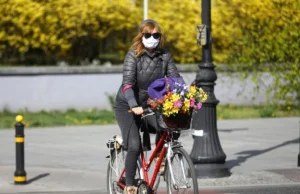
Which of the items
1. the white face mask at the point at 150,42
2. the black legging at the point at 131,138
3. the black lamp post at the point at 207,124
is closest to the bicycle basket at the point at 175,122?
the black legging at the point at 131,138

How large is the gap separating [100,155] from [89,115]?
6809mm

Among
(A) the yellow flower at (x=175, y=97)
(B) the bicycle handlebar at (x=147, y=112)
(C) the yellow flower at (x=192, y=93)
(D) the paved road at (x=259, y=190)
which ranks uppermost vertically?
(C) the yellow flower at (x=192, y=93)

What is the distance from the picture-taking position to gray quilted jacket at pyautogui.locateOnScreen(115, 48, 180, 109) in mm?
8406

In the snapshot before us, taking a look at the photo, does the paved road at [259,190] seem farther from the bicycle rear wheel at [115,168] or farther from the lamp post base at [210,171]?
the bicycle rear wheel at [115,168]

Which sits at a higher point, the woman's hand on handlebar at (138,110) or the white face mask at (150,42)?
the white face mask at (150,42)

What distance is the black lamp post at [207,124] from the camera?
38.1 ft

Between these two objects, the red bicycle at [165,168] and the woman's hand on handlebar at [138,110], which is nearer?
the red bicycle at [165,168]

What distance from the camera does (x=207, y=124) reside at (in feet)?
38.5

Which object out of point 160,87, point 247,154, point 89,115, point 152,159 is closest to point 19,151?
point 152,159

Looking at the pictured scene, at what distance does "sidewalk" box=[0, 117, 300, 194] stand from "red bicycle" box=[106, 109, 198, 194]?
127 centimetres

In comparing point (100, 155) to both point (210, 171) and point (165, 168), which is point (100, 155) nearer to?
point (210, 171)

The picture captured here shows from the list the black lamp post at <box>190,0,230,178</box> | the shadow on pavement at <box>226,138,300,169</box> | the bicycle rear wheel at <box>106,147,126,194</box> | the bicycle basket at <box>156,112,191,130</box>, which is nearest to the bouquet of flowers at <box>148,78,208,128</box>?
the bicycle basket at <box>156,112,191,130</box>

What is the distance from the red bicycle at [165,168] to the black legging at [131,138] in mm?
111

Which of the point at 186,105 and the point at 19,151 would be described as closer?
the point at 186,105
